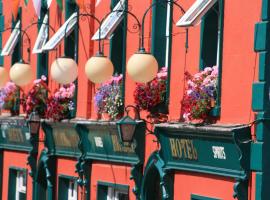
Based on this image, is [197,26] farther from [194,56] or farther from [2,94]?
[2,94]

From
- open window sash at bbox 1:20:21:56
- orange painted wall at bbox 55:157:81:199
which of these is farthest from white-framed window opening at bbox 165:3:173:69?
open window sash at bbox 1:20:21:56

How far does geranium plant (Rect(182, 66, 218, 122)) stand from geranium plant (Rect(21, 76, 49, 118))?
6837 millimetres

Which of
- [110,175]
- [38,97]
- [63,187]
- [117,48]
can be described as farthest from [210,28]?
[38,97]

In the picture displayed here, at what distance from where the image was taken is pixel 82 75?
787 inches

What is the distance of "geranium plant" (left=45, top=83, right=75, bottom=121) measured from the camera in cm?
2044

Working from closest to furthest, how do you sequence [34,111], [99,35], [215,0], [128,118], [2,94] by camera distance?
[215,0] → [128,118] → [99,35] → [34,111] → [2,94]

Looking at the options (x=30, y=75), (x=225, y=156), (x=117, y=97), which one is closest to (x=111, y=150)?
(x=117, y=97)

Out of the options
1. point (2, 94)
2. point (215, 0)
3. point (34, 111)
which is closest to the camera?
point (215, 0)

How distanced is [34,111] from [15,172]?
9.64ft

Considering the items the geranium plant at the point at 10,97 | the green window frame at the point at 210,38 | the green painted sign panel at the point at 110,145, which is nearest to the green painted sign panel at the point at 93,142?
the green painted sign panel at the point at 110,145

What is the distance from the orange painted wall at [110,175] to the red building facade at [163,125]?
16mm

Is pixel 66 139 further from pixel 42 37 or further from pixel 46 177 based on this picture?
pixel 42 37

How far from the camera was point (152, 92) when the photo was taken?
16.8 meters

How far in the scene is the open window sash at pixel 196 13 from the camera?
15078 mm
